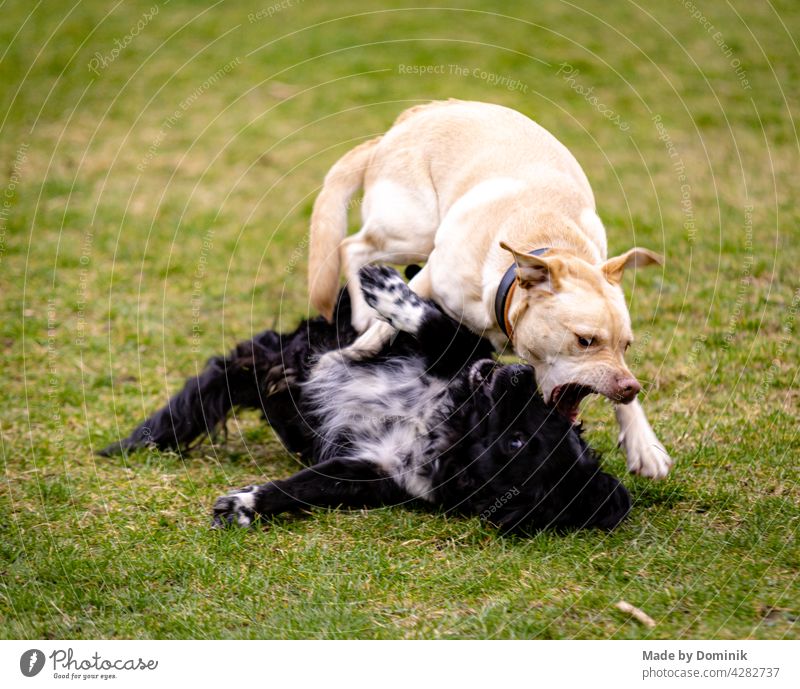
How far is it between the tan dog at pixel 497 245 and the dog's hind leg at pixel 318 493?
0.74m

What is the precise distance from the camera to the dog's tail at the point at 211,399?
5.24m

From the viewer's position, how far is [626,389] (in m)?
4.03

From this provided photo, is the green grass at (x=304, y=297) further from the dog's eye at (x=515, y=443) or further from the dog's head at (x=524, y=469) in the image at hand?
the dog's eye at (x=515, y=443)

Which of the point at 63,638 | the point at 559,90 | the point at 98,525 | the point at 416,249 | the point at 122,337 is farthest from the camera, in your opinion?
the point at 559,90

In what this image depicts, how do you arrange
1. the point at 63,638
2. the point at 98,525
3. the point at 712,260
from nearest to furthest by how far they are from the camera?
the point at 63,638
the point at 98,525
the point at 712,260

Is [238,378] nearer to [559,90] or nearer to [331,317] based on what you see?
[331,317]

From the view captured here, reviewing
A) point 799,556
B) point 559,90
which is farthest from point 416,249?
point 559,90

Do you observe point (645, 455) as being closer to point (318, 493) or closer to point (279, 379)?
point (318, 493)

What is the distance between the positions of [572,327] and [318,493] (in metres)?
1.41

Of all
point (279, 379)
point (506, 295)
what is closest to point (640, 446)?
point (506, 295)

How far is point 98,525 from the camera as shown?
446 centimetres

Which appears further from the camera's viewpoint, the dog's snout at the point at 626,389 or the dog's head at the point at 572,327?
the dog's head at the point at 572,327

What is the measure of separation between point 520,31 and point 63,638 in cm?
1181

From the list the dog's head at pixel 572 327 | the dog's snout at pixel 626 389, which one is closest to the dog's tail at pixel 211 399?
the dog's head at pixel 572 327
